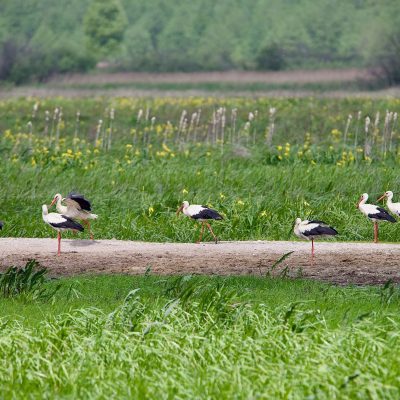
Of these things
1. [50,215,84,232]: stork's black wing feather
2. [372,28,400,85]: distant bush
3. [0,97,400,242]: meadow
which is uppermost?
[50,215,84,232]: stork's black wing feather

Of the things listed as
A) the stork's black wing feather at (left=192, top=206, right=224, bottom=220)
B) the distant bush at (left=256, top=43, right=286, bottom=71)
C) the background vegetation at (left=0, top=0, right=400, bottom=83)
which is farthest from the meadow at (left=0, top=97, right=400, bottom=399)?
the background vegetation at (left=0, top=0, right=400, bottom=83)

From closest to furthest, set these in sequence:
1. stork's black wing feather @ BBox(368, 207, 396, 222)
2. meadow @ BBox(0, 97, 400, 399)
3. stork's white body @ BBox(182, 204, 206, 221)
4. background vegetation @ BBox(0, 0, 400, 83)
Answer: meadow @ BBox(0, 97, 400, 399) < stork's white body @ BBox(182, 204, 206, 221) < stork's black wing feather @ BBox(368, 207, 396, 222) < background vegetation @ BBox(0, 0, 400, 83)

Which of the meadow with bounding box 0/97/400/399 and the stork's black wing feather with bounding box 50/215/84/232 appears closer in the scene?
the meadow with bounding box 0/97/400/399

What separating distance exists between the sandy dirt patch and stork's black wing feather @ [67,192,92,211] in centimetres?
57

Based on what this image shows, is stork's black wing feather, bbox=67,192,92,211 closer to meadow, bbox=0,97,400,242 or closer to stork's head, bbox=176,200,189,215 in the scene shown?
meadow, bbox=0,97,400,242

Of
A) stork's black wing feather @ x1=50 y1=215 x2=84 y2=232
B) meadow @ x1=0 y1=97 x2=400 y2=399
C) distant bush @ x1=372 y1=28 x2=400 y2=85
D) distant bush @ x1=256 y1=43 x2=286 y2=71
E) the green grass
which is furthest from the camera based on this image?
distant bush @ x1=256 y1=43 x2=286 y2=71

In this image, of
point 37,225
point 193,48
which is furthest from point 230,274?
point 193,48

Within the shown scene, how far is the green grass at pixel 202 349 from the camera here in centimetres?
973

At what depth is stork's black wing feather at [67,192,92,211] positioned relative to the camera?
1823 centimetres

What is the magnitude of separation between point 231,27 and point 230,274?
80418 mm

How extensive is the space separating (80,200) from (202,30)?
78.2 m

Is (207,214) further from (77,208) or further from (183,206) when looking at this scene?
(77,208)

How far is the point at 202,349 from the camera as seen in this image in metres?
10.8

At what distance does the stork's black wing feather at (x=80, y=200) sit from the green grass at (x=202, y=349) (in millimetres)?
4647
